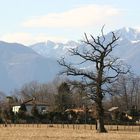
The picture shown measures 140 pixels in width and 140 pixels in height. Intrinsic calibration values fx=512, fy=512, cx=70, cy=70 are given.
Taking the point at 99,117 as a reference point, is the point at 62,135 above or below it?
below

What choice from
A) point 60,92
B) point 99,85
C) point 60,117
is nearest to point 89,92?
point 99,85

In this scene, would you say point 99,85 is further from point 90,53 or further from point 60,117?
point 60,117

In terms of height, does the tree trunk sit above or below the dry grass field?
above

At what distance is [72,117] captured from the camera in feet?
387

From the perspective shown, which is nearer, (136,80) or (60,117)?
(60,117)

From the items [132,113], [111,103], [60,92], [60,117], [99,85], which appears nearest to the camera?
[99,85]

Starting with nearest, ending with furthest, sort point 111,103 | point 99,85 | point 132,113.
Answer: point 99,85 < point 132,113 < point 111,103

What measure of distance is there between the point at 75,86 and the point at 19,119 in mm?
58885

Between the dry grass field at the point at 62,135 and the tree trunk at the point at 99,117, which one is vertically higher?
the tree trunk at the point at 99,117

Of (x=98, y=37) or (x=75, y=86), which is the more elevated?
(x=98, y=37)

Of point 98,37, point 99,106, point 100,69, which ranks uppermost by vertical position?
point 98,37

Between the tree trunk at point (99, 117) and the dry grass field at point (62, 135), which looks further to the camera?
the tree trunk at point (99, 117)

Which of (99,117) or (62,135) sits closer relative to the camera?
(62,135)

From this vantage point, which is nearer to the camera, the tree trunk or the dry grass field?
the dry grass field
